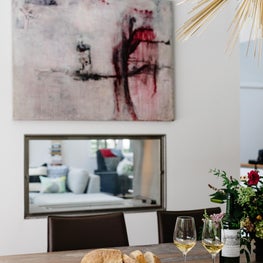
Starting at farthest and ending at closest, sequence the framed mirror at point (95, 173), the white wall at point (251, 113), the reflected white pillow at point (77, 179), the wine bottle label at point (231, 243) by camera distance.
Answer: the white wall at point (251, 113)
the reflected white pillow at point (77, 179)
the framed mirror at point (95, 173)
the wine bottle label at point (231, 243)

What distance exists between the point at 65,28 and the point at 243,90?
555cm

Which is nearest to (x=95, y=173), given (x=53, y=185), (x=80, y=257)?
(x=53, y=185)

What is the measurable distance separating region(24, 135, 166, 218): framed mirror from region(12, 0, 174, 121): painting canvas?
0.20 meters

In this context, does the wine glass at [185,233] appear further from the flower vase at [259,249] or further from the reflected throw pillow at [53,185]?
the reflected throw pillow at [53,185]

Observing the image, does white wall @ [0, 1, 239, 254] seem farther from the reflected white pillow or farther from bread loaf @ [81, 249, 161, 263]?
bread loaf @ [81, 249, 161, 263]

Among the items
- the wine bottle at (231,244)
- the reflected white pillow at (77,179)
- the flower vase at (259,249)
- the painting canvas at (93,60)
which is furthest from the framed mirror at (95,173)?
the wine bottle at (231,244)

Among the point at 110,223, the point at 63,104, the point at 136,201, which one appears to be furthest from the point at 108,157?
the point at 110,223

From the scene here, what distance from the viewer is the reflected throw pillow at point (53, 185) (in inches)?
141

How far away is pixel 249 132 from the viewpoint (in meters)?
8.59

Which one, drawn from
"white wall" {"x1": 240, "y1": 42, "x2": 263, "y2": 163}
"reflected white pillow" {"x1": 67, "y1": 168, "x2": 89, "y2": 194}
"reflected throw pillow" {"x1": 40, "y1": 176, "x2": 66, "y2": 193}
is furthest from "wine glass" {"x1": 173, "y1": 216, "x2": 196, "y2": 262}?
"white wall" {"x1": 240, "y1": 42, "x2": 263, "y2": 163}

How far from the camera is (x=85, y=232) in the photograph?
2.38m

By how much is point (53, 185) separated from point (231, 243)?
210cm

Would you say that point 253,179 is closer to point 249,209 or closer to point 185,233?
point 249,209

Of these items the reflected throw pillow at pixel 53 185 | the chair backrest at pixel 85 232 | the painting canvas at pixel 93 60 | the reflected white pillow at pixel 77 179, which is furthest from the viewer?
the reflected white pillow at pixel 77 179
